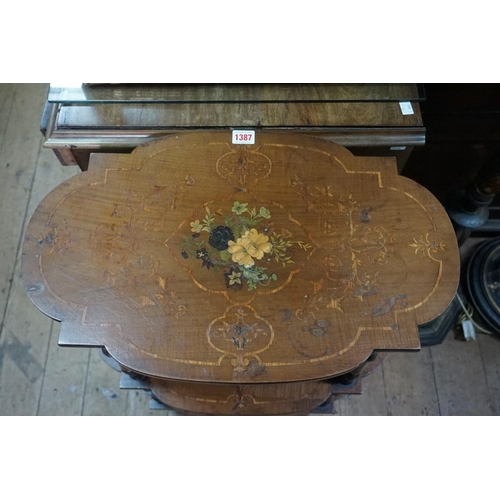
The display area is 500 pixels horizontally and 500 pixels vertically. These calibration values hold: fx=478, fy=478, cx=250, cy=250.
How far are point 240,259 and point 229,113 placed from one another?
416 millimetres

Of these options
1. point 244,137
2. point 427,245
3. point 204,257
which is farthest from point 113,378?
point 427,245

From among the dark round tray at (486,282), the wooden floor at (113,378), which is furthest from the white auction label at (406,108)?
the wooden floor at (113,378)

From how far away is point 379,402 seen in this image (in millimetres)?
1413

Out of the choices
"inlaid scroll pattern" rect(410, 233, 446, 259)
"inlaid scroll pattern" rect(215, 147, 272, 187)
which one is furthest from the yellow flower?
"inlaid scroll pattern" rect(410, 233, 446, 259)

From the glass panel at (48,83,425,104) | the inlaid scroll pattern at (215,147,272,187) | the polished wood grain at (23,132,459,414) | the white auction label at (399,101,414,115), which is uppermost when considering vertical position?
the glass panel at (48,83,425,104)

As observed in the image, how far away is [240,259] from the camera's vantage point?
0.92 metres

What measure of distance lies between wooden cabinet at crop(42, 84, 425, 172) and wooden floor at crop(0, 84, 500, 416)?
62 centimetres

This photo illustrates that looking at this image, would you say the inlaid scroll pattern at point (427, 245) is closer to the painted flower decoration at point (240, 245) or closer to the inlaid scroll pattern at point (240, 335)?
the painted flower decoration at point (240, 245)

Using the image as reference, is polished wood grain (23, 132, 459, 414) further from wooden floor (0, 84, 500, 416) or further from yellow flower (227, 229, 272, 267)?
wooden floor (0, 84, 500, 416)

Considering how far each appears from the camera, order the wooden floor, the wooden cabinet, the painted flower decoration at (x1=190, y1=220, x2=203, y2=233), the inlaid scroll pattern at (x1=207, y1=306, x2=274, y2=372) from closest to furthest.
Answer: the inlaid scroll pattern at (x1=207, y1=306, x2=274, y2=372)
the painted flower decoration at (x1=190, y1=220, x2=203, y2=233)
the wooden cabinet
the wooden floor

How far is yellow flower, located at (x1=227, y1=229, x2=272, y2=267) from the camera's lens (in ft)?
3.02

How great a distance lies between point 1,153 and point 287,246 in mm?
1322

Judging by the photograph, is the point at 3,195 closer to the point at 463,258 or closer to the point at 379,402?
the point at 379,402

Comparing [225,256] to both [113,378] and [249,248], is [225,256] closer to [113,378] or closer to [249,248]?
[249,248]
